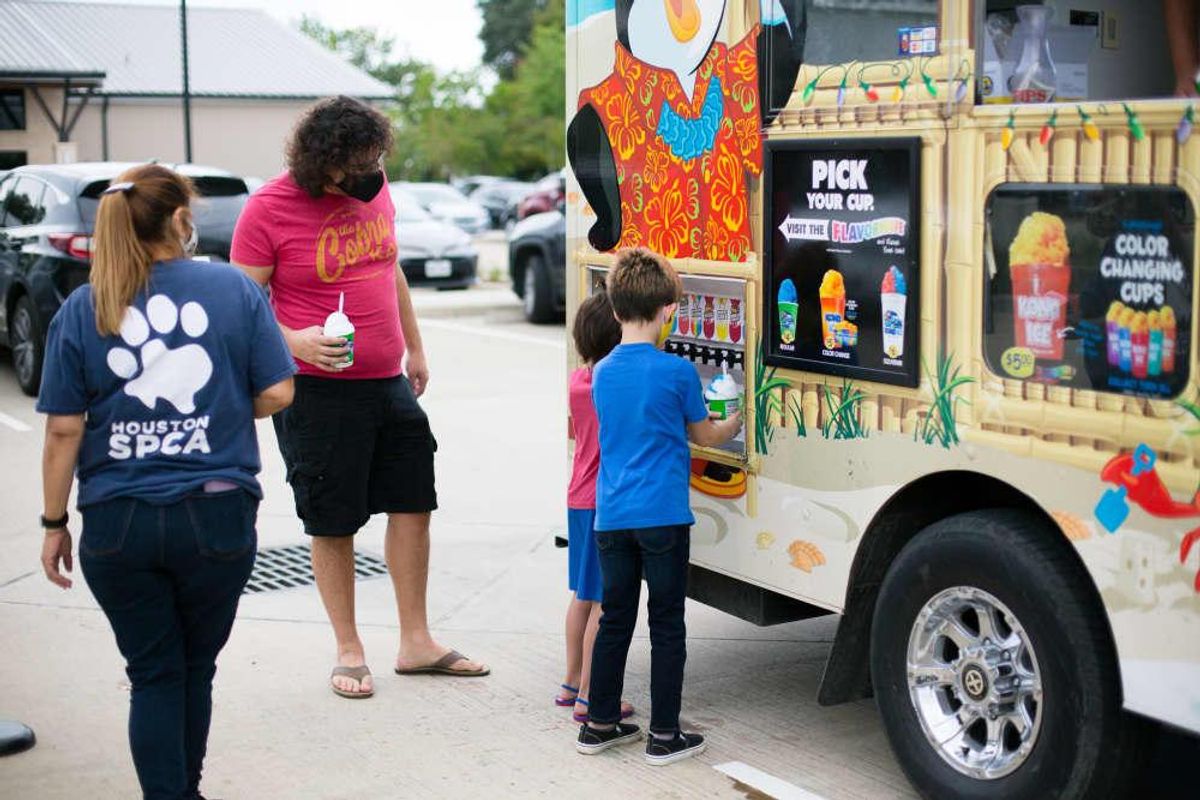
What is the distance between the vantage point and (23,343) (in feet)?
39.1

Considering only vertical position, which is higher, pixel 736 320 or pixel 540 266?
pixel 540 266

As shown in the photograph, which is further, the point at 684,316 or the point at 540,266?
the point at 540,266

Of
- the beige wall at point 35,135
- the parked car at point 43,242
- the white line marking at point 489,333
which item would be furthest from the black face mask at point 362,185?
the beige wall at point 35,135

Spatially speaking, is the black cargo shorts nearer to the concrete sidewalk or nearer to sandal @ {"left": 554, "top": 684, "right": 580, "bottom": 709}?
the concrete sidewalk

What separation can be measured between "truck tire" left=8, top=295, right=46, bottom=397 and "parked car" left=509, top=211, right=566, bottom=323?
587cm

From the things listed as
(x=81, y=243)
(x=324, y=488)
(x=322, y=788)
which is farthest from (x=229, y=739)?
(x=81, y=243)

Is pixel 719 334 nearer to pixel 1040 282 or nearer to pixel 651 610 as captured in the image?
pixel 651 610

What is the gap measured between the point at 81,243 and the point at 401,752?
756cm

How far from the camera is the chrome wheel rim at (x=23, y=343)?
1177 cm

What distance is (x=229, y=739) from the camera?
500 cm

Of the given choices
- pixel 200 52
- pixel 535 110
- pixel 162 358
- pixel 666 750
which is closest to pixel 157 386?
pixel 162 358

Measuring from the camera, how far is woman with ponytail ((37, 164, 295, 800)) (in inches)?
148

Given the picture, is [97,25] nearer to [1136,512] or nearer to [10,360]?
[10,360]

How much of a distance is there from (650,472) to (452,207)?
106ft
